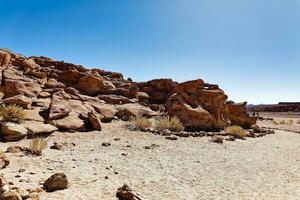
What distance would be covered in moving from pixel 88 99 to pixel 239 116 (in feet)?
41.5

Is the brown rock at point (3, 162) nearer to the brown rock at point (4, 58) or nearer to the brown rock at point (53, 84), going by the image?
the brown rock at point (53, 84)

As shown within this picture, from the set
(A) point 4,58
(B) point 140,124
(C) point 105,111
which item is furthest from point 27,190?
(A) point 4,58

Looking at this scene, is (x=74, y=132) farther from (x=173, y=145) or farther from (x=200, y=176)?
(x=200, y=176)

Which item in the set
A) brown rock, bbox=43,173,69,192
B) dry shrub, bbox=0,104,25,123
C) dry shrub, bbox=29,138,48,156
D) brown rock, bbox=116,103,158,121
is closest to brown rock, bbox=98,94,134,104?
brown rock, bbox=116,103,158,121

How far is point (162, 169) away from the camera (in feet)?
32.0

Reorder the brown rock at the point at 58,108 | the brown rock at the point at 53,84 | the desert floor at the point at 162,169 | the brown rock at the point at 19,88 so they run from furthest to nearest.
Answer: the brown rock at the point at 53,84, the brown rock at the point at 19,88, the brown rock at the point at 58,108, the desert floor at the point at 162,169

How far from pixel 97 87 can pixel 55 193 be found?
16.8 meters

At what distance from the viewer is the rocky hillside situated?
15594 mm

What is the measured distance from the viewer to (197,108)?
21.9 meters

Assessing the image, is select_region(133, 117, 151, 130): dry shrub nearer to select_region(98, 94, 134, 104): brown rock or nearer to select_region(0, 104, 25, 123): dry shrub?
select_region(98, 94, 134, 104): brown rock

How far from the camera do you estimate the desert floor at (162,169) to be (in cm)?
762

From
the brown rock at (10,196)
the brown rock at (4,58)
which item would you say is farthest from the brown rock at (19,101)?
the brown rock at (10,196)

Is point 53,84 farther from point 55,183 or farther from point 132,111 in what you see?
point 55,183

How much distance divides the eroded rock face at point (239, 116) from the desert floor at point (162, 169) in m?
10.6
